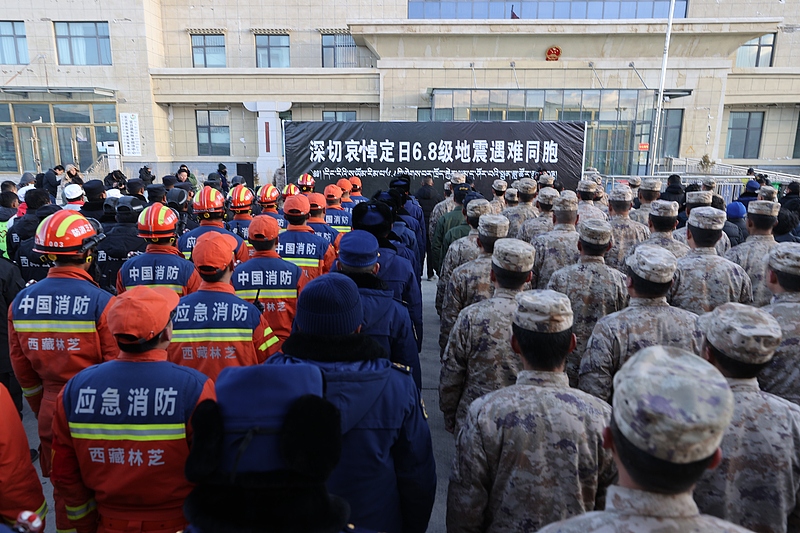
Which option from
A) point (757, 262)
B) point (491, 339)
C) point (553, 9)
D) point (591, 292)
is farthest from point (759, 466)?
point (553, 9)

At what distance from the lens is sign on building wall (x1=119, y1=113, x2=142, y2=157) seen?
883 inches

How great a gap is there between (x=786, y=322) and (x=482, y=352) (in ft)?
5.48

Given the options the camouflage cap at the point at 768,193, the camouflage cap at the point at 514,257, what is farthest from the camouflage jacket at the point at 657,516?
the camouflage cap at the point at 768,193

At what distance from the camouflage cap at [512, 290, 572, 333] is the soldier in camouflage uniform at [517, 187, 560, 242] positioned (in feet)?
13.8

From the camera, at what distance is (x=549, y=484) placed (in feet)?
6.64

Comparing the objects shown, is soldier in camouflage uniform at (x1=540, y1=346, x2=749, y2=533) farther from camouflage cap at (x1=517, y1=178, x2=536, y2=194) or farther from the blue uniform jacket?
camouflage cap at (x1=517, y1=178, x2=536, y2=194)

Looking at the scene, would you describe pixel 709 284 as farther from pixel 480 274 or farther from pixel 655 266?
pixel 480 274

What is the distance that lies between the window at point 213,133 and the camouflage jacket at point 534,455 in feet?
78.8

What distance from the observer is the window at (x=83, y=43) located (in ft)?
72.8

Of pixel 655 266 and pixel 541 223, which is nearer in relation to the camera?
pixel 655 266

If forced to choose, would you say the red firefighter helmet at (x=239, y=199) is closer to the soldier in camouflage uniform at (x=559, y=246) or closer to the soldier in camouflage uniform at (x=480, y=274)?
the soldier in camouflage uniform at (x=480, y=274)

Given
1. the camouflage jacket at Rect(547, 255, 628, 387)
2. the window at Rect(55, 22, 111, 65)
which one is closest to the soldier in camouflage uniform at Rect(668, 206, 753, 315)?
the camouflage jacket at Rect(547, 255, 628, 387)

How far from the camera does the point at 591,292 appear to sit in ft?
12.8

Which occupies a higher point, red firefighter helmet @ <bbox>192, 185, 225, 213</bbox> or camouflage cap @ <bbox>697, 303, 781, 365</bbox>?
red firefighter helmet @ <bbox>192, 185, 225, 213</bbox>
